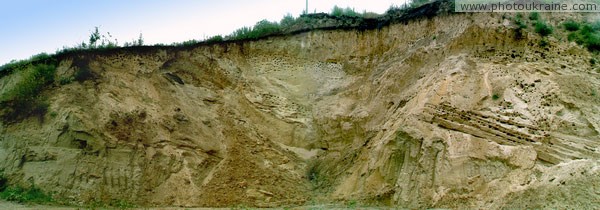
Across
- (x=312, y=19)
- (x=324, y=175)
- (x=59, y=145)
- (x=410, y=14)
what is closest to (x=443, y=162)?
(x=324, y=175)

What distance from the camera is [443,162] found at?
1636 cm

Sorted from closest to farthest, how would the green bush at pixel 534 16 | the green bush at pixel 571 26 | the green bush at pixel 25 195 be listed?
1. the green bush at pixel 25 195
2. the green bush at pixel 571 26
3. the green bush at pixel 534 16

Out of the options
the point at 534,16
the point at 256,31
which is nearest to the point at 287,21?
the point at 256,31

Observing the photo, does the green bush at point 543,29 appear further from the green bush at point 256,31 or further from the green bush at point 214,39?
the green bush at point 214,39

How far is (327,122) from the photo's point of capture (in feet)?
68.9

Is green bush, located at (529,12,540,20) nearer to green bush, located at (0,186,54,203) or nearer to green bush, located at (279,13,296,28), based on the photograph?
green bush, located at (279,13,296,28)

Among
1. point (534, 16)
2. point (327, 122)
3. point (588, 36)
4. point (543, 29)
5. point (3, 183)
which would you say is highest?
point (534, 16)

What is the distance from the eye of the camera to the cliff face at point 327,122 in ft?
52.2

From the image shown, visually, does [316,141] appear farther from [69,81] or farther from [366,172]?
[69,81]

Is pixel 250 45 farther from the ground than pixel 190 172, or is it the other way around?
pixel 250 45

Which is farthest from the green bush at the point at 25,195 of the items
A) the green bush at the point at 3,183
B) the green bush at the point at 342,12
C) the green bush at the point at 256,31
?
the green bush at the point at 342,12

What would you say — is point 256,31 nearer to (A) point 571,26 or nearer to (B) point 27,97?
(B) point 27,97

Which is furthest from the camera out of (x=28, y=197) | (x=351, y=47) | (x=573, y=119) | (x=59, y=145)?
(x=351, y=47)

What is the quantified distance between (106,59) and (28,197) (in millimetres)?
5513
